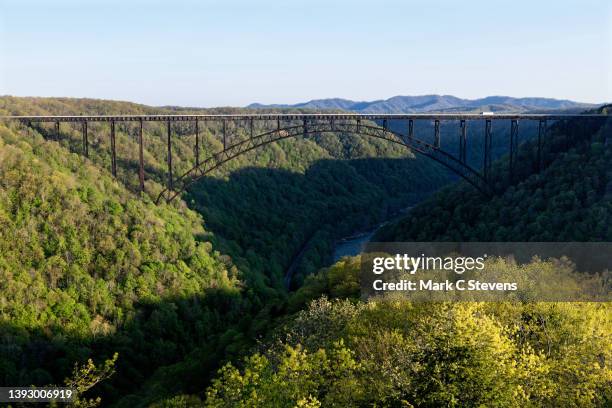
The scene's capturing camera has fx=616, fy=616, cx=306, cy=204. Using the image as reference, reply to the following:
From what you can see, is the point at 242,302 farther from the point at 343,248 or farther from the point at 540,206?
the point at 343,248

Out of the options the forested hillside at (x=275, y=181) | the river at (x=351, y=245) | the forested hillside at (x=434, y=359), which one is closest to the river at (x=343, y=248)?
the river at (x=351, y=245)

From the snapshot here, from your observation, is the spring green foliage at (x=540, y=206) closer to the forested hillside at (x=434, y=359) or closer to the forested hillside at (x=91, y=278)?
the forested hillside at (x=434, y=359)

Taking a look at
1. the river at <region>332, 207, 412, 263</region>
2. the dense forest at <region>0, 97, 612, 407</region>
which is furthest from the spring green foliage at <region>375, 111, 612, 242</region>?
the river at <region>332, 207, 412, 263</region>

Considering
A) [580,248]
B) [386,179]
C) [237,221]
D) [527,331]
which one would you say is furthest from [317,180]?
[527,331]

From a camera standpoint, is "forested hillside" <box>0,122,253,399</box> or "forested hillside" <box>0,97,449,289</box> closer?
→ "forested hillside" <box>0,122,253,399</box>

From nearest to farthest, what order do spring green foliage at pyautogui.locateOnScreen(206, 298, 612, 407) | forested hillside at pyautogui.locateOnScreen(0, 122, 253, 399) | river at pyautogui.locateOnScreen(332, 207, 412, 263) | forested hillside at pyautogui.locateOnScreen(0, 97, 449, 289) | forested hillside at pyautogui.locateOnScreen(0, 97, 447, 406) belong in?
spring green foliage at pyautogui.locateOnScreen(206, 298, 612, 407), forested hillside at pyautogui.locateOnScreen(0, 97, 447, 406), forested hillside at pyautogui.locateOnScreen(0, 122, 253, 399), forested hillside at pyautogui.locateOnScreen(0, 97, 449, 289), river at pyautogui.locateOnScreen(332, 207, 412, 263)

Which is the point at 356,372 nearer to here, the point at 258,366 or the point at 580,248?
the point at 258,366

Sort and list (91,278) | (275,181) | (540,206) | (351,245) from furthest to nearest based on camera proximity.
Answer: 1. (275,181)
2. (351,245)
3. (540,206)
4. (91,278)

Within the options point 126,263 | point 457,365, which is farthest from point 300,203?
point 457,365

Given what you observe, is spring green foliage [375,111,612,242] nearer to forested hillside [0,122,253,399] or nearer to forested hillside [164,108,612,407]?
forested hillside [164,108,612,407]
